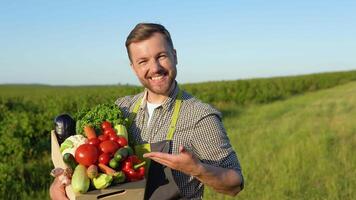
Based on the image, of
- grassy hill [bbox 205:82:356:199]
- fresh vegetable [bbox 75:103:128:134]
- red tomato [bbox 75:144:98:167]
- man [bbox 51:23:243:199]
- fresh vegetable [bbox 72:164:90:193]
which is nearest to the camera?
fresh vegetable [bbox 72:164:90:193]

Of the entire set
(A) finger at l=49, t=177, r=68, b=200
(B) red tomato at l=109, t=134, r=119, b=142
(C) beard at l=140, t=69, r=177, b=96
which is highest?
(C) beard at l=140, t=69, r=177, b=96

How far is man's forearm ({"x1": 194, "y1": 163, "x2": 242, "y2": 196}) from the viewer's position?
2516mm

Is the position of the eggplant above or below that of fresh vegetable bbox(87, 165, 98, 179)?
above

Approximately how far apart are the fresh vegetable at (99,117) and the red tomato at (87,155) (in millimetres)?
327

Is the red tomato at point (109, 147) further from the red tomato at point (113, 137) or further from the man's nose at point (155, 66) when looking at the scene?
the man's nose at point (155, 66)

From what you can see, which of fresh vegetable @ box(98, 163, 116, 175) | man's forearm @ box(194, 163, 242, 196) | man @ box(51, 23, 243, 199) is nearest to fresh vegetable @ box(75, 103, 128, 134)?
man @ box(51, 23, 243, 199)

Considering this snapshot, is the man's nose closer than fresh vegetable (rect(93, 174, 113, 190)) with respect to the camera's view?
No

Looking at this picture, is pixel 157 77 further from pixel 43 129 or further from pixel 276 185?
pixel 43 129

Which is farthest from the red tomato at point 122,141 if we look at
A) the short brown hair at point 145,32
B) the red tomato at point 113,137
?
the short brown hair at point 145,32

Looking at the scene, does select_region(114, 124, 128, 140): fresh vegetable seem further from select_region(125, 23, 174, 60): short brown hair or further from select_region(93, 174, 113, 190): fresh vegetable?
select_region(125, 23, 174, 60): short brown hair

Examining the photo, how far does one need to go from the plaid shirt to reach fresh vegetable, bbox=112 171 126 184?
1.32 ft

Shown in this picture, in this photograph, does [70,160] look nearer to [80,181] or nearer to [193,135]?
[80,181]

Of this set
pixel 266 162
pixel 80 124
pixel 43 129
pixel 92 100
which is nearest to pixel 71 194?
pixel 80 124

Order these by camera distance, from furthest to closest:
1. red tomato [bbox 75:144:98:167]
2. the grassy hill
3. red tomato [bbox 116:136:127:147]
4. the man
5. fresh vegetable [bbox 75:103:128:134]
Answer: the grassy hill < fresh vegetable [bbox 75:103:128:134] < the man < red tomato [bbox 116:136:127:147] < red tomato [bbox 75:144:98:167]
